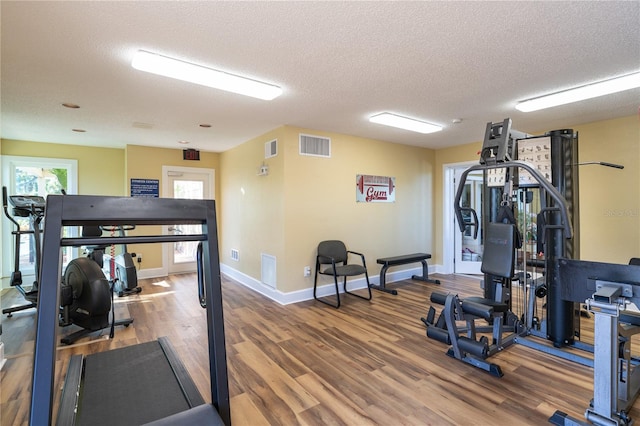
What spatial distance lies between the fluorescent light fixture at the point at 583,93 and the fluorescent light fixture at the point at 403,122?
1.11m

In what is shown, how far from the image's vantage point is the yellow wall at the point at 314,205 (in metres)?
4.31

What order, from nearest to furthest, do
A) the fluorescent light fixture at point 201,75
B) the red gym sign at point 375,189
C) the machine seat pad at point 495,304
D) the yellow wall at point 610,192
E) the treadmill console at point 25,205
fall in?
1. the fluorescent light fixture at point 201,75
2. the machine seat pad at point 495,304
3. the treadmill console at point 25,205
4. the yellow wall at point 610,192
5. the red gym sign at point 375,189

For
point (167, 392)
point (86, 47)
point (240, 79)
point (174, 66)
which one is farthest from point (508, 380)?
point (86, 47)

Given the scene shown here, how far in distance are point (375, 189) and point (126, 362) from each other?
4105mm

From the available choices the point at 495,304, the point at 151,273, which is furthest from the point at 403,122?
the point at 151,273

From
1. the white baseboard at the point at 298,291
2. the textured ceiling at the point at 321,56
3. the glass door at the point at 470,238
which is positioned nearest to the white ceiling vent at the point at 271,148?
the textured ceiling at the point at 321,56

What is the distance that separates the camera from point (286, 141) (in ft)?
13.9

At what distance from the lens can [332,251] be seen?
4.54 metres

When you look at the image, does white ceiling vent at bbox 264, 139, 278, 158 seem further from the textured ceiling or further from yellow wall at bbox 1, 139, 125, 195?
yellow wall at bbox 1, 139, 125, 195

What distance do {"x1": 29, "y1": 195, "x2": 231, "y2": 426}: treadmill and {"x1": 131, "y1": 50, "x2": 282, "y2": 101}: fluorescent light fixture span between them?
5.12 feet

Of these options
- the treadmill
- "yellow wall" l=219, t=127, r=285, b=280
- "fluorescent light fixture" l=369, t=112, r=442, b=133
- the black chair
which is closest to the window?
"yellow wall" l=219, t=127, r=285, b=280

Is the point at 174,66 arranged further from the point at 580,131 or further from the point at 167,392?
the point at 580,131

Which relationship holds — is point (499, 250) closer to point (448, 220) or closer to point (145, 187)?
point (448, 220)

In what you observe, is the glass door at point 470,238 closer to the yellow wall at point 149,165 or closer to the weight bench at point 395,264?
the weight bench at point 395,264
